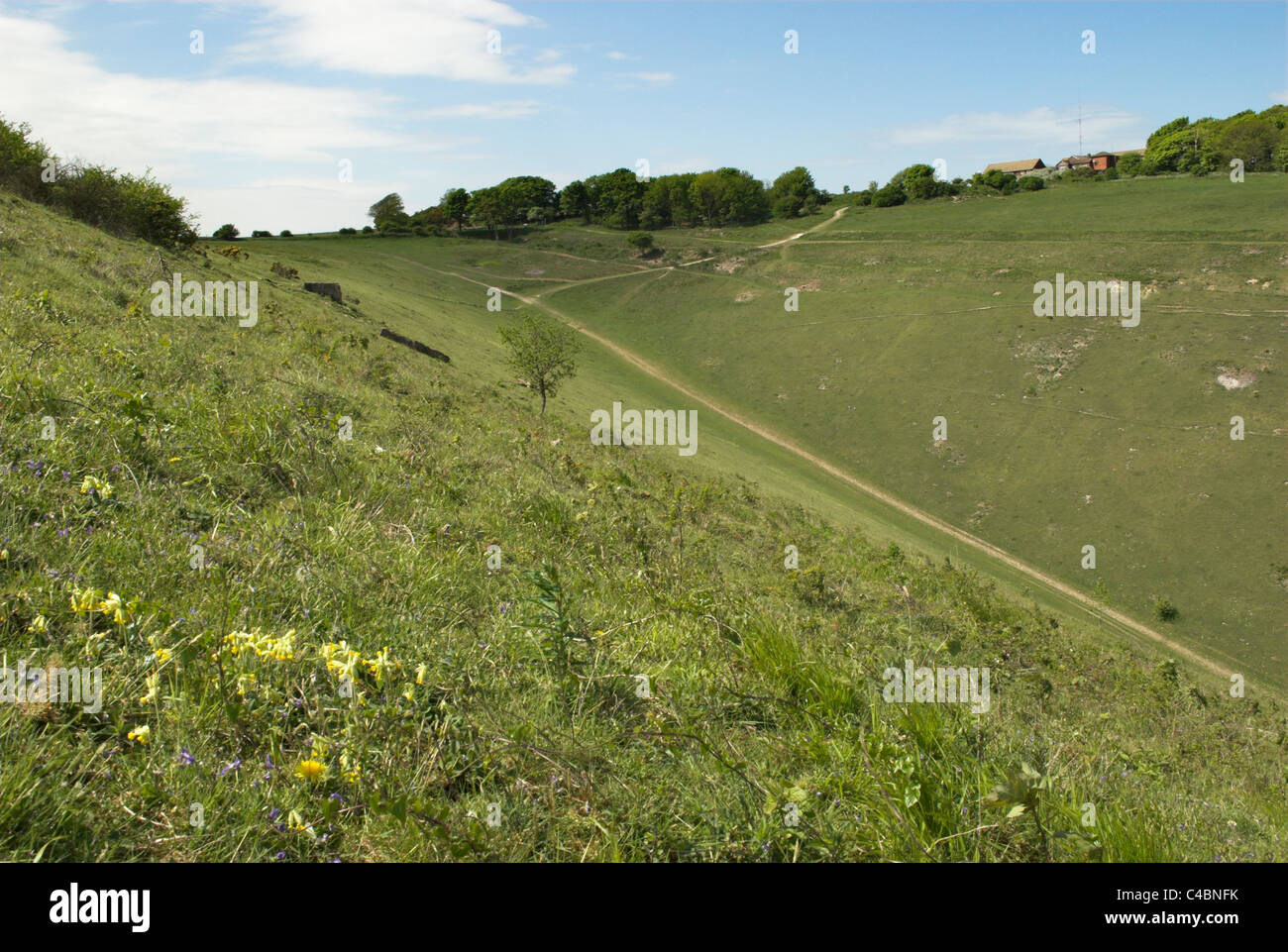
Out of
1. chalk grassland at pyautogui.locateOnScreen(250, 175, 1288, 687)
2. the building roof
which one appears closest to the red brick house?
the building roof

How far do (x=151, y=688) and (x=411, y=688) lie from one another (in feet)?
3.49

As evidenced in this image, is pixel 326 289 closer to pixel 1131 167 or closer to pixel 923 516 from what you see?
pixel 923 516

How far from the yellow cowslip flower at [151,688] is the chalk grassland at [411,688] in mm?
25

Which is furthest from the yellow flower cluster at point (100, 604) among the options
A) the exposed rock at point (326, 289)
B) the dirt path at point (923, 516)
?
the exposed rock at point (326, 289)

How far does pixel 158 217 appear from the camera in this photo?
3556 centimetres

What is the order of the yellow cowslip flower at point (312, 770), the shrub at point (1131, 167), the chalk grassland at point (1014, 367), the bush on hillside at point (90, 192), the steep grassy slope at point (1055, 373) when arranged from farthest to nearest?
the shrub at point (1131, 167)
the steep grassy slope at point (1055, 373)
the chalk grassland at point (1014, 367)
the bush on hillside at point (90, 192)
the yellow cowslip flower at point (312, 770)

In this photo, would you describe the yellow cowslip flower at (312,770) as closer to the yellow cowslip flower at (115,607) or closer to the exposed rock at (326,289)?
the yellow cowslip flower at (115,607)

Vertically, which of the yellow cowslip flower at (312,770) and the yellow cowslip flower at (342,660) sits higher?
the yellow cowslip flower at (342,660)

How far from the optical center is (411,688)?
11.8ft

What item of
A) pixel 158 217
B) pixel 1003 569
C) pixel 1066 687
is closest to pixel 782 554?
pixel 1066 687

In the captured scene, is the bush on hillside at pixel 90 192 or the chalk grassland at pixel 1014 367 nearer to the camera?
the bush on hillside at pixel 90 192

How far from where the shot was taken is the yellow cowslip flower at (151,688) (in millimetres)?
3239

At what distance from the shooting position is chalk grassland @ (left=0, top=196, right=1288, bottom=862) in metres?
3.08
